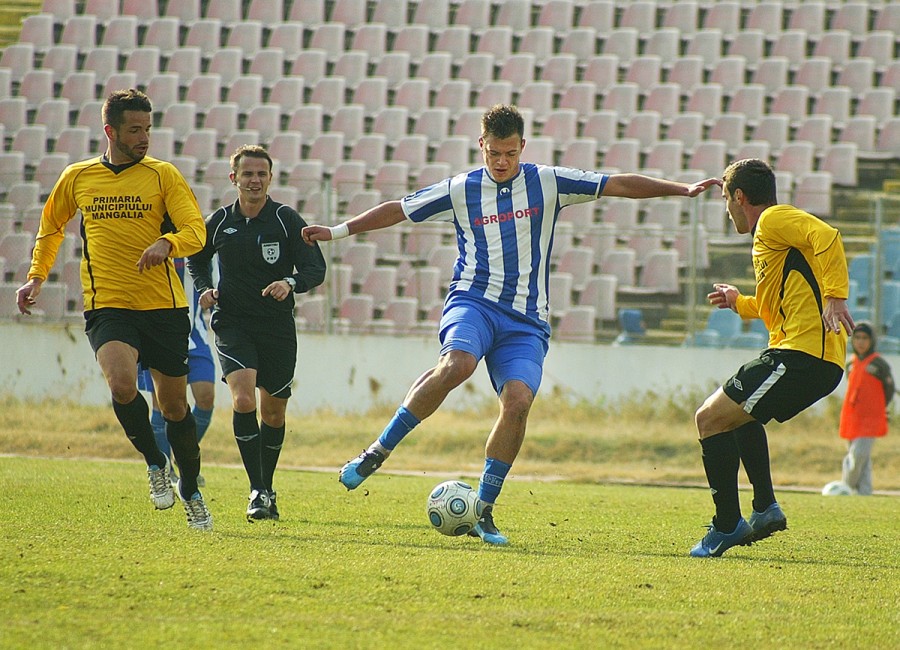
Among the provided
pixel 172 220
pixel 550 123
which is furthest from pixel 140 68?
pixel 172 220

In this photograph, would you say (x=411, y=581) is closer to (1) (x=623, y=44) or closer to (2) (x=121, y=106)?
(2) (x=121, y=106)

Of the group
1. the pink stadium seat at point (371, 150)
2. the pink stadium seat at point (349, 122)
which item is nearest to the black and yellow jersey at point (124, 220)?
the pink stadium seat at point (371, 150)

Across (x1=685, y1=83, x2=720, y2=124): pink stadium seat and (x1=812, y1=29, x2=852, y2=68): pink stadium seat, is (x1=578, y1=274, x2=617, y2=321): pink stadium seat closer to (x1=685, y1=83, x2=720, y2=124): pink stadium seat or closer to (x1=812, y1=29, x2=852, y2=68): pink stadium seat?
(x1=685, y1=83, x2=720, y2=124): pink stadium seat

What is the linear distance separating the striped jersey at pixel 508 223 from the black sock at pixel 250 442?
1609mm

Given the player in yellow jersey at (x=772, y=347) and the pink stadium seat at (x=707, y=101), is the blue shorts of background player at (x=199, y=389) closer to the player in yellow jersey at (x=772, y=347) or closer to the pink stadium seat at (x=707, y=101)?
the player in yellow jersey at (x=772, y=347)

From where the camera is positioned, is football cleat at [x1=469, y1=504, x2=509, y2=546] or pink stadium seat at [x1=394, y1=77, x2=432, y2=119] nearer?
football cleat at [x1=469, y1=504, x2=509, y2=546]

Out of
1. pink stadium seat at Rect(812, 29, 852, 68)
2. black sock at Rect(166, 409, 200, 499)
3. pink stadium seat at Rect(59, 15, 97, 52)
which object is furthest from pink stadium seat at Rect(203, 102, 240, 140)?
black sock at Rect(166, 409, 200, 499)

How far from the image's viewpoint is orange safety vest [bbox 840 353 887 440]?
11.9 m

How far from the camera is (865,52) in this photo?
19.9 metres

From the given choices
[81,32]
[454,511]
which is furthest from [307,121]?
[454,511]

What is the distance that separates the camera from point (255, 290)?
731 cm

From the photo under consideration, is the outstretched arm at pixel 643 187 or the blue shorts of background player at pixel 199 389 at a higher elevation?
the outstretched arm at pixel 643 187

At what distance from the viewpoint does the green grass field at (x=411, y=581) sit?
395 centimetres

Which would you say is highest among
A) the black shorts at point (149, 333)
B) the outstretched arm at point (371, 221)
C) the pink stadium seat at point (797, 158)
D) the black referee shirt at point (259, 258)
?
the pink stadium seat at point (797, 158)
